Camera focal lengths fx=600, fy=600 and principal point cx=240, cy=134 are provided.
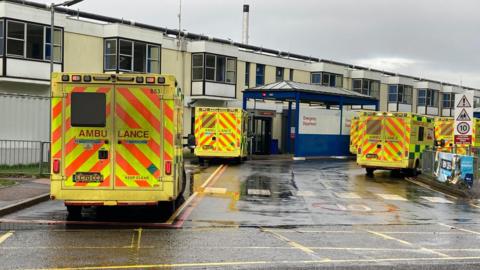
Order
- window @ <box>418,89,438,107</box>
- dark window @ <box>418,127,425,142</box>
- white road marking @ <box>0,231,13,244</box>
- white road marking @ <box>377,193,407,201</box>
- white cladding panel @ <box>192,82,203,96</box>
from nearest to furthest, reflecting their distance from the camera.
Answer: white road marking @ <box>0,231,13,244</box>, white road marking @ <box>377,193,407,201</box>, dark window @ <box>418,127,425,142</box>, white cladding panel @ <box>192,82,203,96</box>, window @ <box>418,89,438,107</box>

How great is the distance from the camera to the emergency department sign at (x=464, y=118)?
18.4 m

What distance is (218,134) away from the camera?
28266mm

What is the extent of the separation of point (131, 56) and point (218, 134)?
10.4 m

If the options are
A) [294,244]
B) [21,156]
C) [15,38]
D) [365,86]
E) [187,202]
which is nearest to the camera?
[294,244]

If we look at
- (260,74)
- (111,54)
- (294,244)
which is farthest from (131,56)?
(294,244)

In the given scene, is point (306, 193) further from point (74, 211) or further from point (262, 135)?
point (262, 135)

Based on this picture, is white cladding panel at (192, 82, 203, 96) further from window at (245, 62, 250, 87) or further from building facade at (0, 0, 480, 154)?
window at (245, 62, 250, 87)

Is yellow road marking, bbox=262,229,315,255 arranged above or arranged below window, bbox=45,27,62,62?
below

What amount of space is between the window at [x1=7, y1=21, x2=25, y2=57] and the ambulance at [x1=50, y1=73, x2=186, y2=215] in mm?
21583

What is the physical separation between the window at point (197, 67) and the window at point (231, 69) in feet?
8.60

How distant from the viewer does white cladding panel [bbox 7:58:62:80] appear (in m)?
30.2

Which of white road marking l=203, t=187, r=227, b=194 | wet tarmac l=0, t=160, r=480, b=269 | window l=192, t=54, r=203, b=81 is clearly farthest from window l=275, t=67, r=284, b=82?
white road marking l=203, t=187, r=227, b=194

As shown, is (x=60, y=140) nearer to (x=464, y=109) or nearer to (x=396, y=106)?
(x=464, y=109)

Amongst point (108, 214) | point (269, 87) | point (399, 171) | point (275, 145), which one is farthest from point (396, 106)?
point (108, 214)
